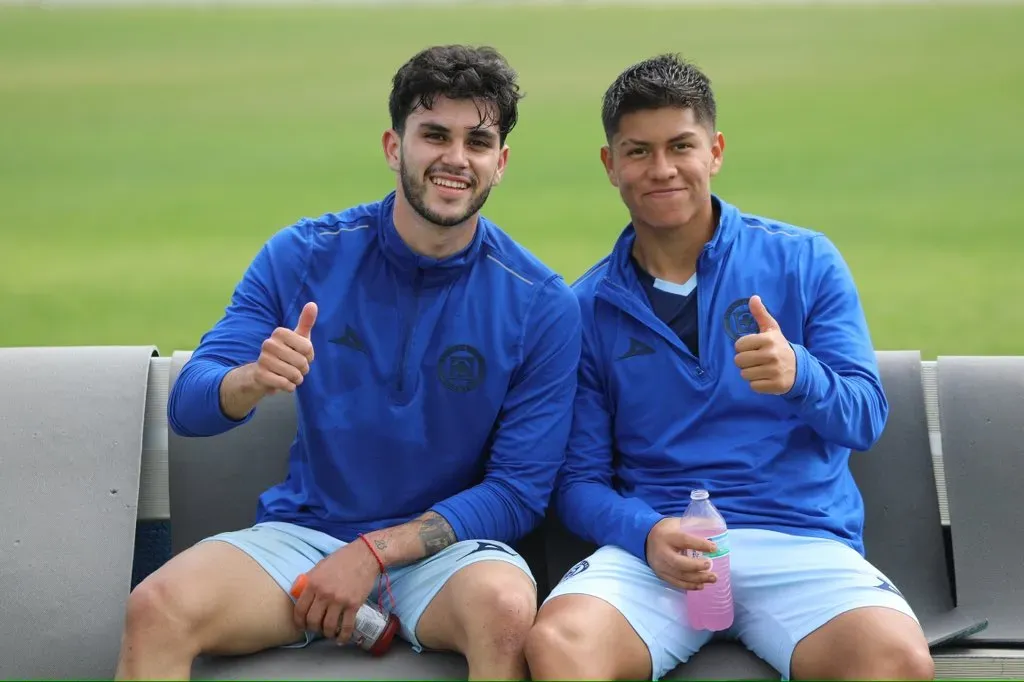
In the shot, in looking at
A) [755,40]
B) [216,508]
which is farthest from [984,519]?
[755,40]

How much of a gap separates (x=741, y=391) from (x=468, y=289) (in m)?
0.72

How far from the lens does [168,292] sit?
17000 mm

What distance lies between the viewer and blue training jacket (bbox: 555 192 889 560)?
9.83ft

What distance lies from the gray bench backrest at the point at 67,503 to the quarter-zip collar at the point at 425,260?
0.82 metres

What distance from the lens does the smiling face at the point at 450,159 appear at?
3.02 meters

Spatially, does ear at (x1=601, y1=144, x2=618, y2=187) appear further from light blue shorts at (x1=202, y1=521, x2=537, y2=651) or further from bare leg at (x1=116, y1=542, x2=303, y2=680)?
bare leg at (x1=116, y1=542, x2=303, y2=680)

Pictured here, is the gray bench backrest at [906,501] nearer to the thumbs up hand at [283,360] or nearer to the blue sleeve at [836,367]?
the blue sleeve at [836,367]

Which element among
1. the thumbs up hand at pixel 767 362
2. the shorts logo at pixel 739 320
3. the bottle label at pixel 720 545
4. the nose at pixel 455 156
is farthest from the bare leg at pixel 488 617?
the nose at pixel 455 156

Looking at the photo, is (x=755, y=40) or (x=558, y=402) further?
(x=755, y=40)

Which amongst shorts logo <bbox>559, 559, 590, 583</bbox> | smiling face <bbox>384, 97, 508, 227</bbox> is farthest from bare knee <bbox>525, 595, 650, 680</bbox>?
smiling face <bbox>384, 97, 508, 227</bbox>

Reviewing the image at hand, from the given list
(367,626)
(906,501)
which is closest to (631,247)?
(906,501)

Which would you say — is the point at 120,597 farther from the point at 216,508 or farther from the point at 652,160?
the point at 652,160

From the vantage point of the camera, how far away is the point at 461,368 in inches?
120

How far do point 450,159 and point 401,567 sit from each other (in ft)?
3.25
